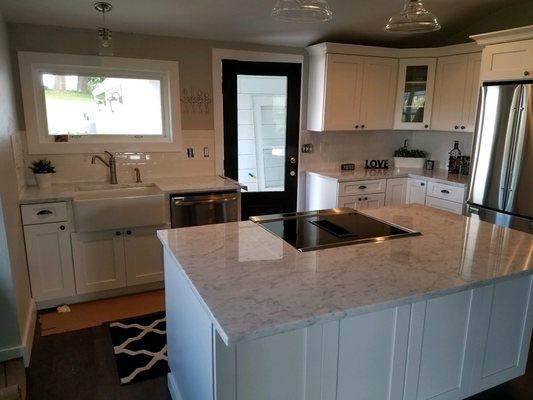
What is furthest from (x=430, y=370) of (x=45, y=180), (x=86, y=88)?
(x=86, y=88)

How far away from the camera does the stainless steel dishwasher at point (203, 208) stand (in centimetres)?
329

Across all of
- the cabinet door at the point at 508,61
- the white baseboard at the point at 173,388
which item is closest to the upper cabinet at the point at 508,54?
the cabinet door at the point at 508,61

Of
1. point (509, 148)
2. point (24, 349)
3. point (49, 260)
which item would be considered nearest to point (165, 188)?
point (49, 260)

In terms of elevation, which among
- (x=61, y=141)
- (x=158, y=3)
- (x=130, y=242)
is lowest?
(x=130, y=242)

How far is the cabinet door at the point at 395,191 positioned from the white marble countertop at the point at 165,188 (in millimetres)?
1810

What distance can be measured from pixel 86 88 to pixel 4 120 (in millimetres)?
1066

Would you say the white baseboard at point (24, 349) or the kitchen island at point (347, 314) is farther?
the white baseboard at point (24, 349)

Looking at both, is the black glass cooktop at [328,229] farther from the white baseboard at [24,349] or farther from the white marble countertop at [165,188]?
the white baseboard at [24,349]

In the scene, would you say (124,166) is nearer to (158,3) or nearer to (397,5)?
(158,3)

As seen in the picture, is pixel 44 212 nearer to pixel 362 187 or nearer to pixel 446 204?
pixel 362 187

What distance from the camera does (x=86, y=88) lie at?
3.52 metres

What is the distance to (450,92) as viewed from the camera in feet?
13.4

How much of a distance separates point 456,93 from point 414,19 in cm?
231

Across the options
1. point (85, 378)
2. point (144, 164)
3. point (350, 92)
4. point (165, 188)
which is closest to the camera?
point (85, 378)
